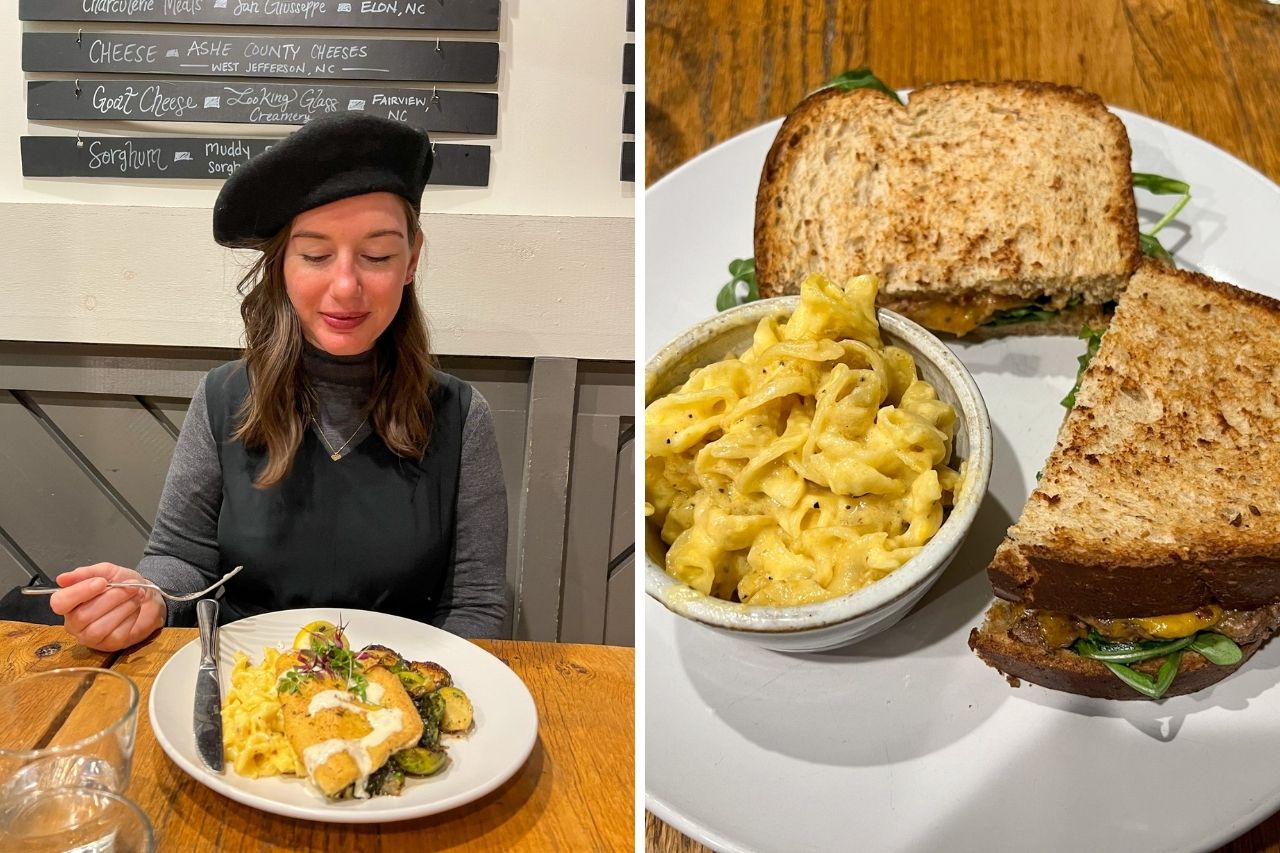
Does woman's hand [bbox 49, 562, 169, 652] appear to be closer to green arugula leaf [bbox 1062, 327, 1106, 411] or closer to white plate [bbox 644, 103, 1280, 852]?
white plate [bbox 644, 103, 1280, 852]

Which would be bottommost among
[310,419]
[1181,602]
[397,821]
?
[397,821]

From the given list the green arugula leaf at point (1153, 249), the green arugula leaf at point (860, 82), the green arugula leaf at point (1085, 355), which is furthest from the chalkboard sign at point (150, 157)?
the green arugula leaf at point (1153, 249)

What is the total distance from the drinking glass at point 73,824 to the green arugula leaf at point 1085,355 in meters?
0.95

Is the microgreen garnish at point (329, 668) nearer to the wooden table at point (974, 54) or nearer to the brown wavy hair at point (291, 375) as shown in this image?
the brown wavy hair at point (291, 375)

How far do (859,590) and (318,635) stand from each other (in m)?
0.45

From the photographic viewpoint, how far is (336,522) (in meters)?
0.90

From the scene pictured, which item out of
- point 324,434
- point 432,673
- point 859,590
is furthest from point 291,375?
point 859,590

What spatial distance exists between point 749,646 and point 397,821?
363 mm

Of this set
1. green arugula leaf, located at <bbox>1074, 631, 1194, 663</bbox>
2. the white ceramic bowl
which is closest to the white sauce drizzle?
the white ceramic bowl

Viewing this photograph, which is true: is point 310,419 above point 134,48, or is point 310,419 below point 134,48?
below

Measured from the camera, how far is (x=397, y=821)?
75 cm

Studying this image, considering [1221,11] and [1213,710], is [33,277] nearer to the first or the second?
[1213,710]

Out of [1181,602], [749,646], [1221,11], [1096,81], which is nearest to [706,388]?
[749,646]

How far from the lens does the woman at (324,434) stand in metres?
0.84
